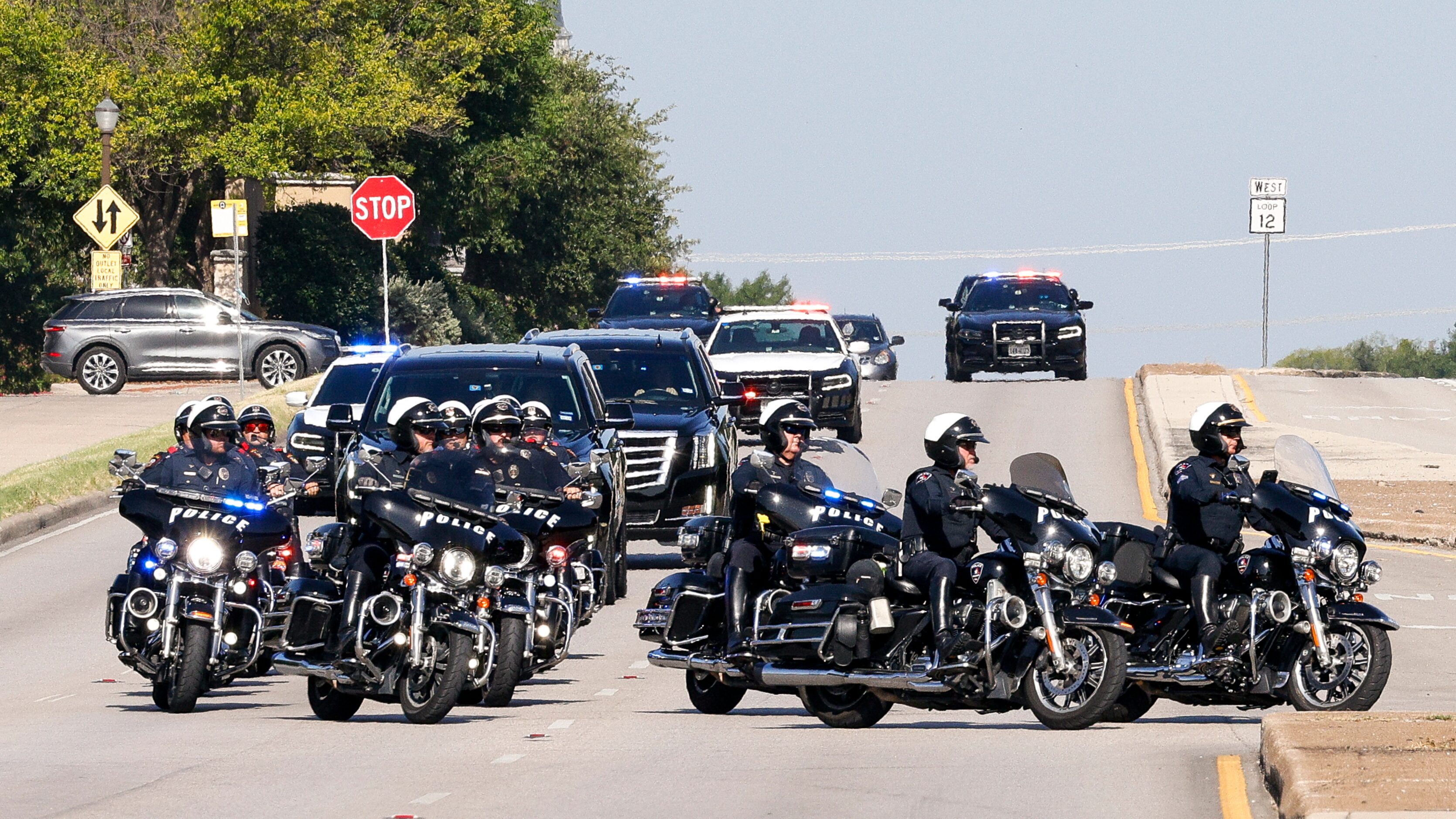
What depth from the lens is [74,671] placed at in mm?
15891

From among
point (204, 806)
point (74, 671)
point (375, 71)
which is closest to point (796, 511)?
point (204, 806)

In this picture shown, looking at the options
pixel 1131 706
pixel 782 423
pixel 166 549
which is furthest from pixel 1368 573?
pixel 166 549

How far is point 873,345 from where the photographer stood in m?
42.8

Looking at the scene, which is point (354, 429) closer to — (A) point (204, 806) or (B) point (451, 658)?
(B) point (451, 658)

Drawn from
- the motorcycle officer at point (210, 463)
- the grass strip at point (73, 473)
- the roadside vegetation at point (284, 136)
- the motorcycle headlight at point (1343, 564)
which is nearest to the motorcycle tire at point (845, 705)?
the motorcycle headlight at point (1343, 564)

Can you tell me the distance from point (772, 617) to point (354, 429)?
5.99 m

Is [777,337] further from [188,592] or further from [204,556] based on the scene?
[188,592]

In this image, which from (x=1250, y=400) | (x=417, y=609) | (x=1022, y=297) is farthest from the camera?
(x=1022, y=297)

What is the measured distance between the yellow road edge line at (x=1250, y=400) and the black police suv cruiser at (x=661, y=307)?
8.33m

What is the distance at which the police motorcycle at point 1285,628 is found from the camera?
12461 mm

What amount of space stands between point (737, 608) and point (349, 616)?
7.09ft

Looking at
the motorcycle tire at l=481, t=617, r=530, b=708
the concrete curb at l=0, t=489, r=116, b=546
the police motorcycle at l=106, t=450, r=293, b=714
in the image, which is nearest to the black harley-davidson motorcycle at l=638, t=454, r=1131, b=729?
the motorcycle tire at l=481, t=617, r=530, b=708

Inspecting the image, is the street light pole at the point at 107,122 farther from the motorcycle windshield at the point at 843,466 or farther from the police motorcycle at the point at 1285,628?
the police motorcycle at the point at 1285,628

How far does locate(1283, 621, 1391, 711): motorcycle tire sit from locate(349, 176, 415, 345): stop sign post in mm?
23587
